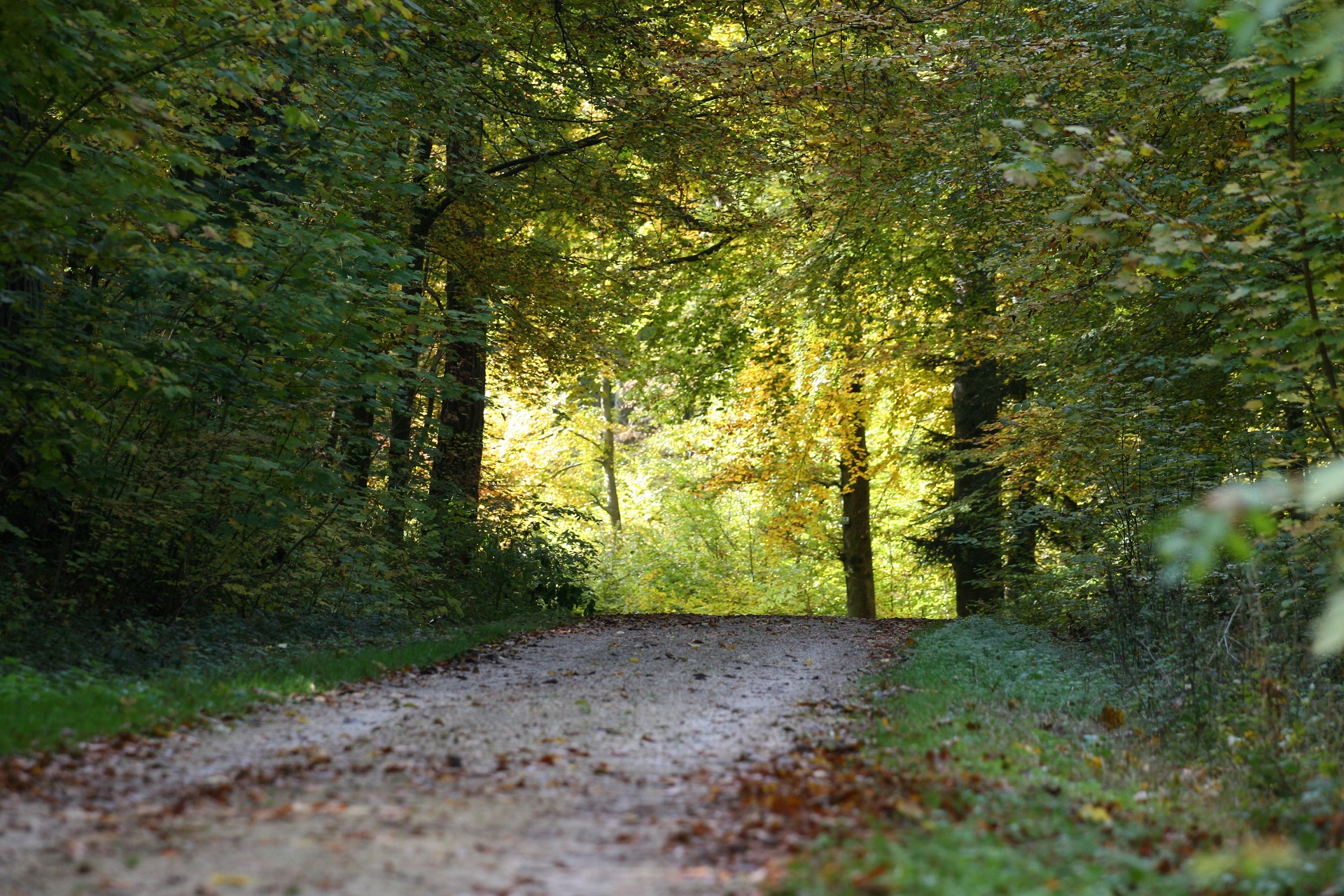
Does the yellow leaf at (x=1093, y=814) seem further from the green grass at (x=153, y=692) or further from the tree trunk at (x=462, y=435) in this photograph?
the tree trunk at (x=462, y=435)

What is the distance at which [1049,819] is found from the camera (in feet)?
15.9

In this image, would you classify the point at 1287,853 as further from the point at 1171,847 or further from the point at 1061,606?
the point at 1061,606

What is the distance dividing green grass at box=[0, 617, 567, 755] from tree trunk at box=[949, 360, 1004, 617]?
1084 centimetres

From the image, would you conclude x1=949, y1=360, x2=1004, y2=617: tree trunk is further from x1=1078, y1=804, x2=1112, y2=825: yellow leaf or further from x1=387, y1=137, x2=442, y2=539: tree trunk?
x1=1078, y1=804, x2=1112, y2=825: yellow leaf

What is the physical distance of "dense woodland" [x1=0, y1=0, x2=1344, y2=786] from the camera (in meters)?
7.03

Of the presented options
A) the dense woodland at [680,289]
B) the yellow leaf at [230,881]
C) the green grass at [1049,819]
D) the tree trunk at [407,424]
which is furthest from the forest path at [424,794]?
the tree trunk at [407,424]

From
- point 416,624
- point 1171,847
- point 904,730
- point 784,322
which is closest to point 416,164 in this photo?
point 416,624

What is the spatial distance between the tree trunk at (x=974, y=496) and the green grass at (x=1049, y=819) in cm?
914

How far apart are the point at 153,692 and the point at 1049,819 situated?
5.25 meters

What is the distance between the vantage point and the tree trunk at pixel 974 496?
1758cm

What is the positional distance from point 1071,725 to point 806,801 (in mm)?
3440

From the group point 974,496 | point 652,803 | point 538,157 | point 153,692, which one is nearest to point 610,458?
point 974,496

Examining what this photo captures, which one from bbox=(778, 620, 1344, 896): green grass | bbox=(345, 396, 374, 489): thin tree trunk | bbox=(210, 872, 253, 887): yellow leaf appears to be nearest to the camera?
bbox=(210, 872, 253, 887): yellow leaf

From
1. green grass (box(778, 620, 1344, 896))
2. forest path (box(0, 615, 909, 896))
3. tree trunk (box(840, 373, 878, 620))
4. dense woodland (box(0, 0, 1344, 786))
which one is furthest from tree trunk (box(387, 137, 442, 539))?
tree trunk (box(840, 373, 878, 620))
